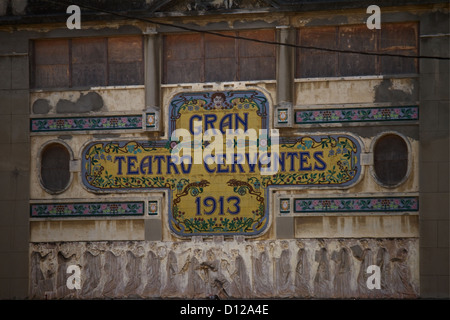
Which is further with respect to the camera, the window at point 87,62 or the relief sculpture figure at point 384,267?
the window at point 87,62

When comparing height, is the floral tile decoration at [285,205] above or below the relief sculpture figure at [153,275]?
above

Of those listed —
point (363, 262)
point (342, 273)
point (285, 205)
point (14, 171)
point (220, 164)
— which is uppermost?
point (220, 164)

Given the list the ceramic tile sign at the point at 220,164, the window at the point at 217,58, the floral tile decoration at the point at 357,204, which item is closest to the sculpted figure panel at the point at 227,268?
the ceramic tile sign at the point at 220,164

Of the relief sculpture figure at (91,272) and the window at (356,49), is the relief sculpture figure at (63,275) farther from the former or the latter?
the window at (356,49)

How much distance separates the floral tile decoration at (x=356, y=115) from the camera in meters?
24.9

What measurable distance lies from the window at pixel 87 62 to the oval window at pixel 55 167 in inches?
62.1

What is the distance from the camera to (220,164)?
25734 mm

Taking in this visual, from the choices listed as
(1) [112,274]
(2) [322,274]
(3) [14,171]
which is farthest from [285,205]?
(3) [14,171]

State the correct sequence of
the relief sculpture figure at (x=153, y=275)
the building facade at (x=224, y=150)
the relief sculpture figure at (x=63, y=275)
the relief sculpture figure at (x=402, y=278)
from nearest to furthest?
the relief sculpture figure at (x=402, y=278), the building facade at (x=224, y=150), the relief sculpture figure at (x=153, y=275), the relief sculpture figure at (x=63, y=275)

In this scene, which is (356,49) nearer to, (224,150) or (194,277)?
(224,150)

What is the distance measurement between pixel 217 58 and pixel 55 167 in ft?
15.6

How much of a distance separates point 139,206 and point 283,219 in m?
3.47

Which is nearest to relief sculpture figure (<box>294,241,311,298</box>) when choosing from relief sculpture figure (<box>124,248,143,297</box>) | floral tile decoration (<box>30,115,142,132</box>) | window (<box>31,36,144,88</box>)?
relief sculpture figure (<box>124,248,143,297</box>)

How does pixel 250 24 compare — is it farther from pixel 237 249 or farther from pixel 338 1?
pixel 237 249
